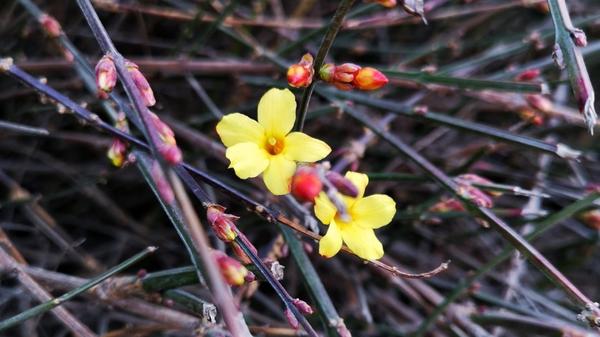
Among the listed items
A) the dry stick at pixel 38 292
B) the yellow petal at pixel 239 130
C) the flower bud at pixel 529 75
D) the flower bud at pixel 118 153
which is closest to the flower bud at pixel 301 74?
the yellow petal at pixel 239 130

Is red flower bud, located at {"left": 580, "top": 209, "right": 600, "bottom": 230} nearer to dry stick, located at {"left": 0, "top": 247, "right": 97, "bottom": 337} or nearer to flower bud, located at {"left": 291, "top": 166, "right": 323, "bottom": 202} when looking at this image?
flower bud, located at {"left": 291, "top": 166, "right": 323, "bottom": 202}

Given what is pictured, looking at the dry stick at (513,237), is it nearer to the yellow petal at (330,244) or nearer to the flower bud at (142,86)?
the yellow petal at (330,244)

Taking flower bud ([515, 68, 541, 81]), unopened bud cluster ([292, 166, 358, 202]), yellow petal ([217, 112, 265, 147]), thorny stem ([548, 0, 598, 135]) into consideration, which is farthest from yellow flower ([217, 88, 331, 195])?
flower bud ([515, 68, 541, 81])

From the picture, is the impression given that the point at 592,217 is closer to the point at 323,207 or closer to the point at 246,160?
the point at 323,207

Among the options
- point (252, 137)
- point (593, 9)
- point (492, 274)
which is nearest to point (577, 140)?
point (593, 9)

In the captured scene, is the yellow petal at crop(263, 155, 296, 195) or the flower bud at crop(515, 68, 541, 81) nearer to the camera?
the yellow petal at crop(263, 155, 296, 195)

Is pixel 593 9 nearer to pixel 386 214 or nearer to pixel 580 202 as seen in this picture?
pixel 580 202

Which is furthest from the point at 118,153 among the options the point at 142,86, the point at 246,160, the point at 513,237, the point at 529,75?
the point at 529,75
